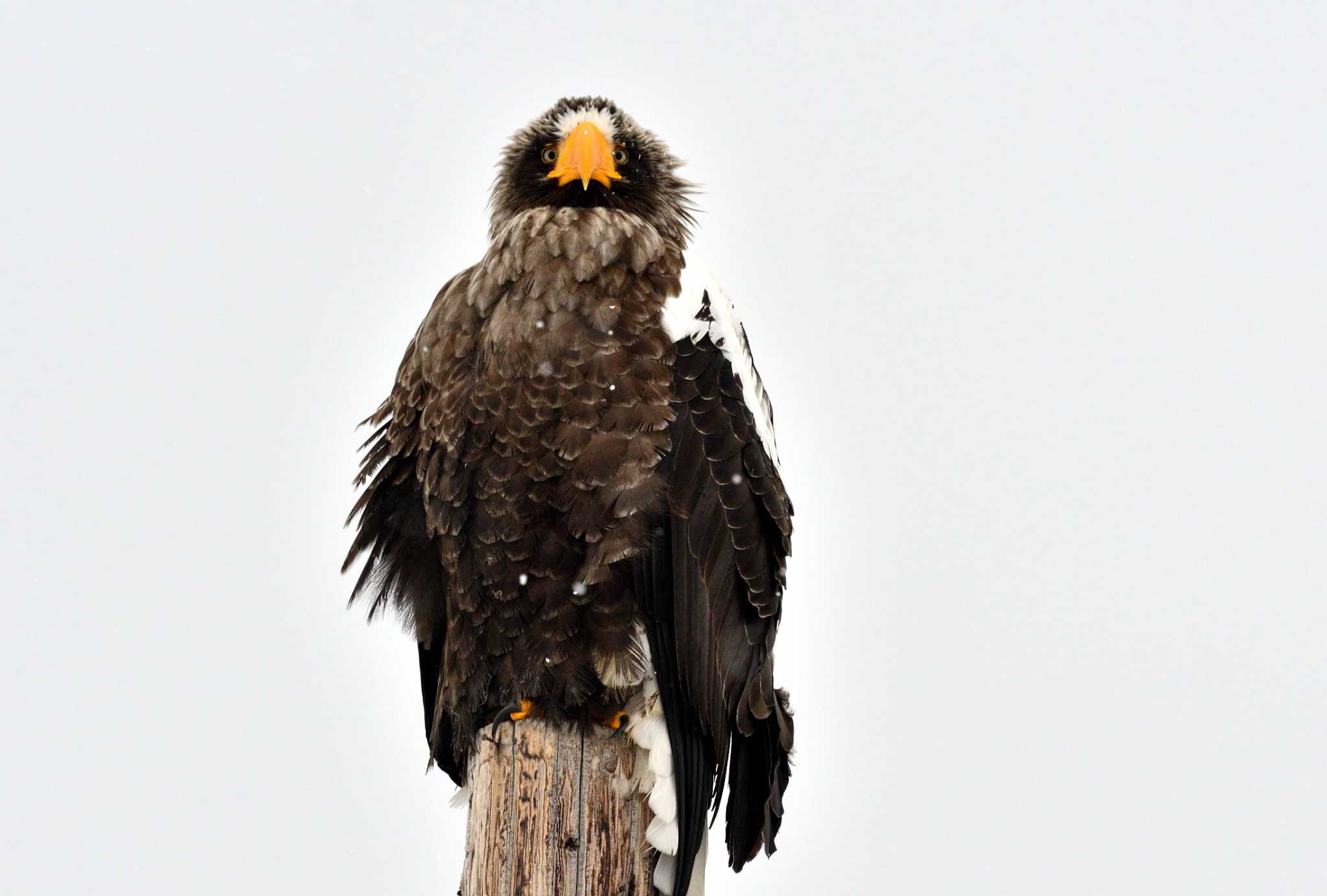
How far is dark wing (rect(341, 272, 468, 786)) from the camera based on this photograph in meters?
3.96

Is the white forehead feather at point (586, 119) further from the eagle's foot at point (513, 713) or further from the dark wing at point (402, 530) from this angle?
the eagle's foot at point (513, 713)

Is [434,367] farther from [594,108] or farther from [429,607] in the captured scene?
[594,108]

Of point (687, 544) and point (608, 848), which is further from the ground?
point (687, 544)

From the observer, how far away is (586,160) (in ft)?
13.2

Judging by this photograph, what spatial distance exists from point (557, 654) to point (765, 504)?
2.32 feet

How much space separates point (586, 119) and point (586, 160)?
306 millimetres

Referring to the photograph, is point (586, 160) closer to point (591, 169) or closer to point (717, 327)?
point (591, 169)

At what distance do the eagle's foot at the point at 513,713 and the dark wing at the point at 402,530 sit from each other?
0.43 m

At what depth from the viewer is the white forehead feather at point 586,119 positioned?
167 inches

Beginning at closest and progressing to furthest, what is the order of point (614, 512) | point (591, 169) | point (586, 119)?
point (614, 512)
point (591, 169)
point (586, 119)

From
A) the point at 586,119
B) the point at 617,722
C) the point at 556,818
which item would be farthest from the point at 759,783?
the point at 586,119

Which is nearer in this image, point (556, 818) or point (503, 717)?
point (556, 818)

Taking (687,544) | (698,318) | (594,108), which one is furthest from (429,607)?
(594,108)

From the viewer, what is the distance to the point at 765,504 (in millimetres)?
3756
